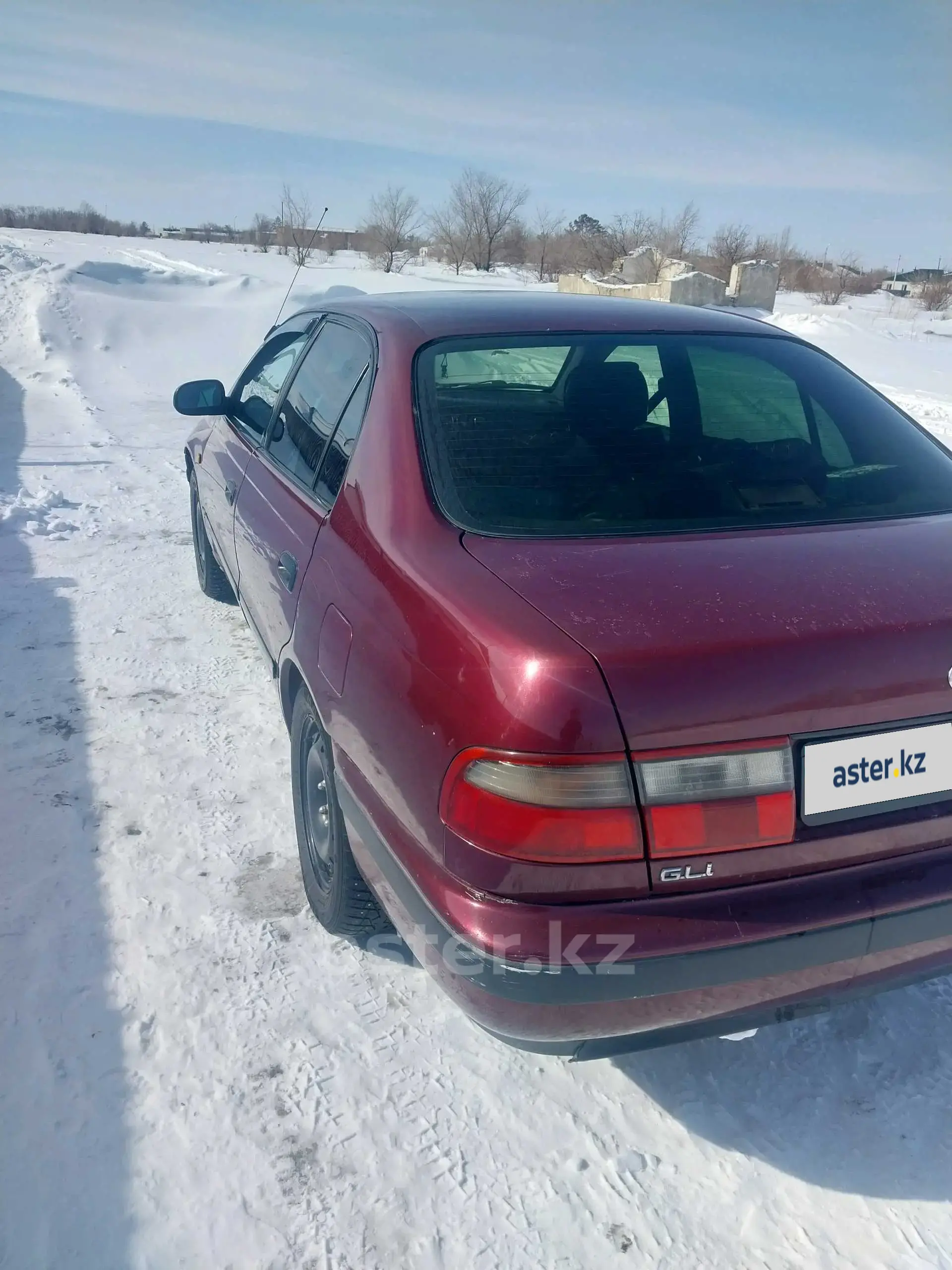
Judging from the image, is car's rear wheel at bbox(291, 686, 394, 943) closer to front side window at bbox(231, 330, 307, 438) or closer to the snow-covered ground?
the snow-covered ground

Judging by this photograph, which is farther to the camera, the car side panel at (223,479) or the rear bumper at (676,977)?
the car side panel at (223,479)

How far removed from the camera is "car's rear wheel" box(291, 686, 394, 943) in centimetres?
234

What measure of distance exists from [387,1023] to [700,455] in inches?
60.0

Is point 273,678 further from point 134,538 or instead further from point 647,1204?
point 134,538

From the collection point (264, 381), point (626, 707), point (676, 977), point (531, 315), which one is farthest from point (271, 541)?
point (676, 977)

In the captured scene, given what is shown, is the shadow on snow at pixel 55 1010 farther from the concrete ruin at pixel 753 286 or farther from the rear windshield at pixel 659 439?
the concrete ruin at pixel 753 286

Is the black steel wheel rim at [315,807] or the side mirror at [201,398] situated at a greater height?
the side mirror at [201,398]

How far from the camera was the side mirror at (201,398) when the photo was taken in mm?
3713

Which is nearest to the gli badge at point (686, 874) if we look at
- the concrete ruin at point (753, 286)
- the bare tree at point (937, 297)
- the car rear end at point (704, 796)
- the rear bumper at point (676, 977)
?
the car rear end at point (704, 796)

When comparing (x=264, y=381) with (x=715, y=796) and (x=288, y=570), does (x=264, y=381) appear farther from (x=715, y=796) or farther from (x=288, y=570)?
(x=715, y=796)

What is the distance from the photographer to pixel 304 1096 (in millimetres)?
2043

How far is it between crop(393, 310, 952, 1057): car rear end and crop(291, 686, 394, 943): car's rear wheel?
0.40 metres

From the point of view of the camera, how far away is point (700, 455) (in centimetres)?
221

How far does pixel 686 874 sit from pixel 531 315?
64.6 inches
